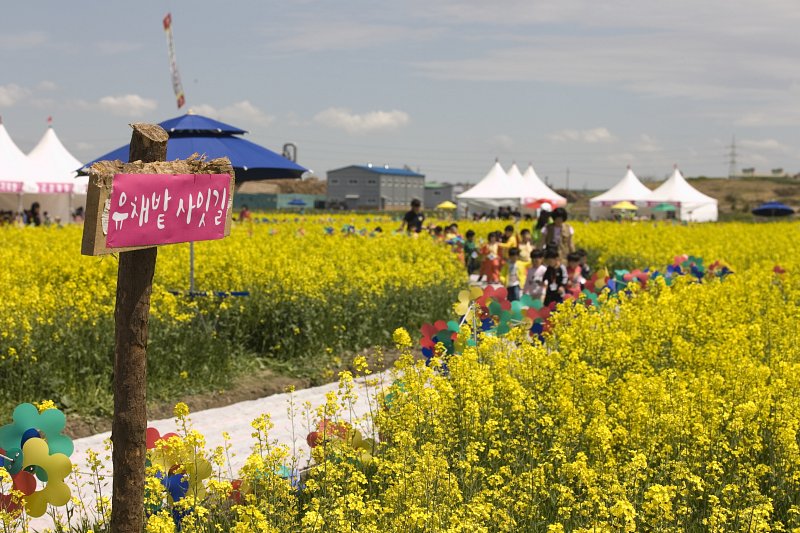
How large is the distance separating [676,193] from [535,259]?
3700 cm

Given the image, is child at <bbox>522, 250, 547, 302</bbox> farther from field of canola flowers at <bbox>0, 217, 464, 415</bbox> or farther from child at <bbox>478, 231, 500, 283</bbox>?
child at <bbox>478, 231, 500, 283</bbox>

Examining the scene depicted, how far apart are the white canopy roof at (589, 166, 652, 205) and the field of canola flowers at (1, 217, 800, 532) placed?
39.6 metres

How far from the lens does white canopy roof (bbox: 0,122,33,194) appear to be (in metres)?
24.0

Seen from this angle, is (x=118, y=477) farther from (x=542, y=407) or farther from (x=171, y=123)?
(x=171, y=123)

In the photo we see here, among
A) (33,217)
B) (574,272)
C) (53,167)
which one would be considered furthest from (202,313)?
(53,167)

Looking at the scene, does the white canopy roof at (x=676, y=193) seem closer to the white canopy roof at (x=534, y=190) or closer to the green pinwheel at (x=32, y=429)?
the white canopy roof at (x=534, y=190)

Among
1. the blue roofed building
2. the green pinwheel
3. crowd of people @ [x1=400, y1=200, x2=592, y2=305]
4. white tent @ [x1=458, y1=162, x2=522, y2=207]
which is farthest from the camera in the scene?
the blue roofed building

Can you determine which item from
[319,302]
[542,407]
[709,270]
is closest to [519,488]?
[542,407]

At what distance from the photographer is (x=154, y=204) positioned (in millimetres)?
3369

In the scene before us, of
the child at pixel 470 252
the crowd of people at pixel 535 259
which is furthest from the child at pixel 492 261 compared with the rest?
the child at pixel 470 252

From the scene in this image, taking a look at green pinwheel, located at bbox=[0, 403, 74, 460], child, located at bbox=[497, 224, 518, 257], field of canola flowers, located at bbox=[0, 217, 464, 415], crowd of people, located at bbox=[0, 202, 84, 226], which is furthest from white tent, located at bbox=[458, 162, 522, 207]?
green pinwheel, located at bbox=[0, 403, 74, 460]

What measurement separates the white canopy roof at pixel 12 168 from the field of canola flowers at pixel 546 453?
2089 centimetres

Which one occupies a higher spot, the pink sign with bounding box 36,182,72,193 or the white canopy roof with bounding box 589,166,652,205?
the white canopy roof with bounding box 589,166,652,205

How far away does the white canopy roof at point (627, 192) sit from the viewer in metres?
45.3
